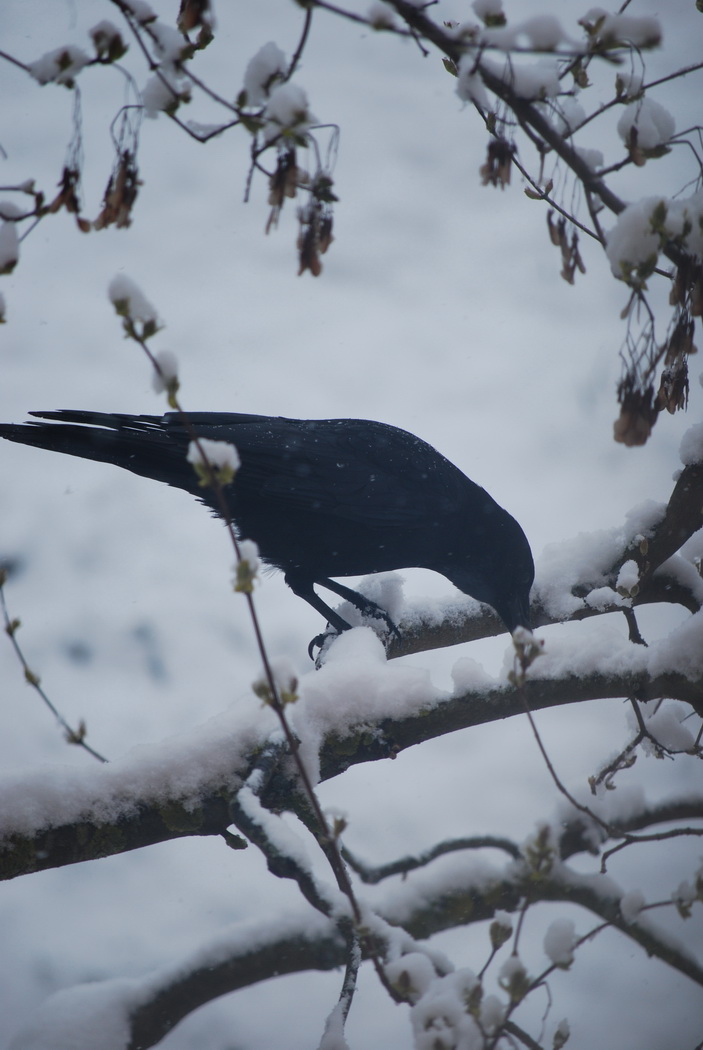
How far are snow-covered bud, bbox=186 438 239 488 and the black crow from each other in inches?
87.2

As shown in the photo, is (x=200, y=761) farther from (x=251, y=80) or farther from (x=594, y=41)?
(x=594, y=41)

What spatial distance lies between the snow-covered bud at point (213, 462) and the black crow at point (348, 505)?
2214 mm

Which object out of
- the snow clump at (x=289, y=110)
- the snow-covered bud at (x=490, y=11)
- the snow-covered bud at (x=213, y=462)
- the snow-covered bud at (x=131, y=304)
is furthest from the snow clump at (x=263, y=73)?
the snow-covered bud at (x=213, y=462)

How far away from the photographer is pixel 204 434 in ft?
12.1

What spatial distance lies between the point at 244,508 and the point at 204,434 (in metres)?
0.44

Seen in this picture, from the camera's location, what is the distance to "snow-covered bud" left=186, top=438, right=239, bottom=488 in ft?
3.53

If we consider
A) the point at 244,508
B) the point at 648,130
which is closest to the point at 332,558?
the point at 244,508

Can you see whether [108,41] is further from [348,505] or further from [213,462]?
[348,505]

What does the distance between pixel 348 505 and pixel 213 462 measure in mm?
2692

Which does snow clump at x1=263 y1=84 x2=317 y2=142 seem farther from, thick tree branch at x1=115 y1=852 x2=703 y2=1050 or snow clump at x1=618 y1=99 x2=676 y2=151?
thick tree branch at x1=115 y1=852 x2=703 y2=1050

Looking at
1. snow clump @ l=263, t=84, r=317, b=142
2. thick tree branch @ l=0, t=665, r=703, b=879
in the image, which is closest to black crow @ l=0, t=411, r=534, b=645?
thick tree branch @ l=0, t=665, r=703, b=879

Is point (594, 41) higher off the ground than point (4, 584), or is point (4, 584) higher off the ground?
point (594, 41)

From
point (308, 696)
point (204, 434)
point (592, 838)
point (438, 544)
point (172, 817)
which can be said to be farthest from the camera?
point (438, 544)

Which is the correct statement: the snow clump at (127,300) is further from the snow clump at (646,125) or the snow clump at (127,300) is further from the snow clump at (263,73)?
the snow clump at (646,125)
